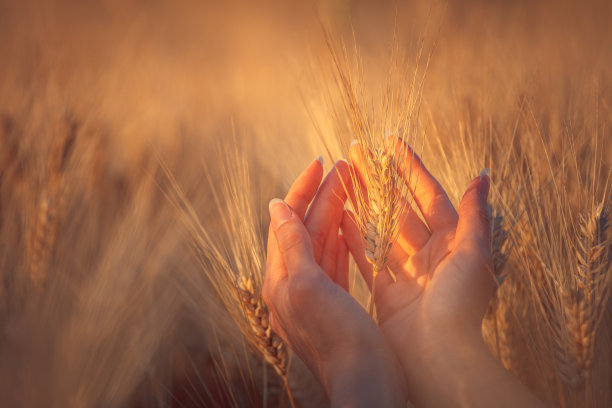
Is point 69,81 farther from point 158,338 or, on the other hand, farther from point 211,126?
point 211,126

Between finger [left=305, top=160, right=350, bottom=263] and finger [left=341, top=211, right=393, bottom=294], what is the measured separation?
0.20ft

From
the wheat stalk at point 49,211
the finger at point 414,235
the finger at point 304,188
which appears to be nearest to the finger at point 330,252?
the finger at point 304,188

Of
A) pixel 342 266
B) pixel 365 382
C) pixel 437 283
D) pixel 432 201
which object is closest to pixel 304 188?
pixel 342 266

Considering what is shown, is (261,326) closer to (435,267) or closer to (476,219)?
(435,267)

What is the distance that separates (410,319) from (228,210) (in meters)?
0.72

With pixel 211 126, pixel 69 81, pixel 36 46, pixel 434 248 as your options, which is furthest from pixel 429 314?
pixel 211 126

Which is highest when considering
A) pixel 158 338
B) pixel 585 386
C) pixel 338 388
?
pixel 158 338

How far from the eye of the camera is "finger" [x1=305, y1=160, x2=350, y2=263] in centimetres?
123

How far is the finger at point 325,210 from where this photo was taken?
1231 millimetres

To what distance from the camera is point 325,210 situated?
124 centimetres

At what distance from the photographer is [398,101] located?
99 cm

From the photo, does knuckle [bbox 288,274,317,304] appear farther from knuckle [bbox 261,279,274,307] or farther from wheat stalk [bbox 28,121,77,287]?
wheat stalk [bbox 28,121,77,287]

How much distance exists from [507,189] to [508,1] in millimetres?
2979

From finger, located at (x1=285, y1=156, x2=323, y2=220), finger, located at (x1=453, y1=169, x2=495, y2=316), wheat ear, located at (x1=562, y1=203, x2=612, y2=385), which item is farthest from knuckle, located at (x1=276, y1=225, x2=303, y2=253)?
wheat ear, located at (x1=562, y1=203, x2=612, y2=385)
